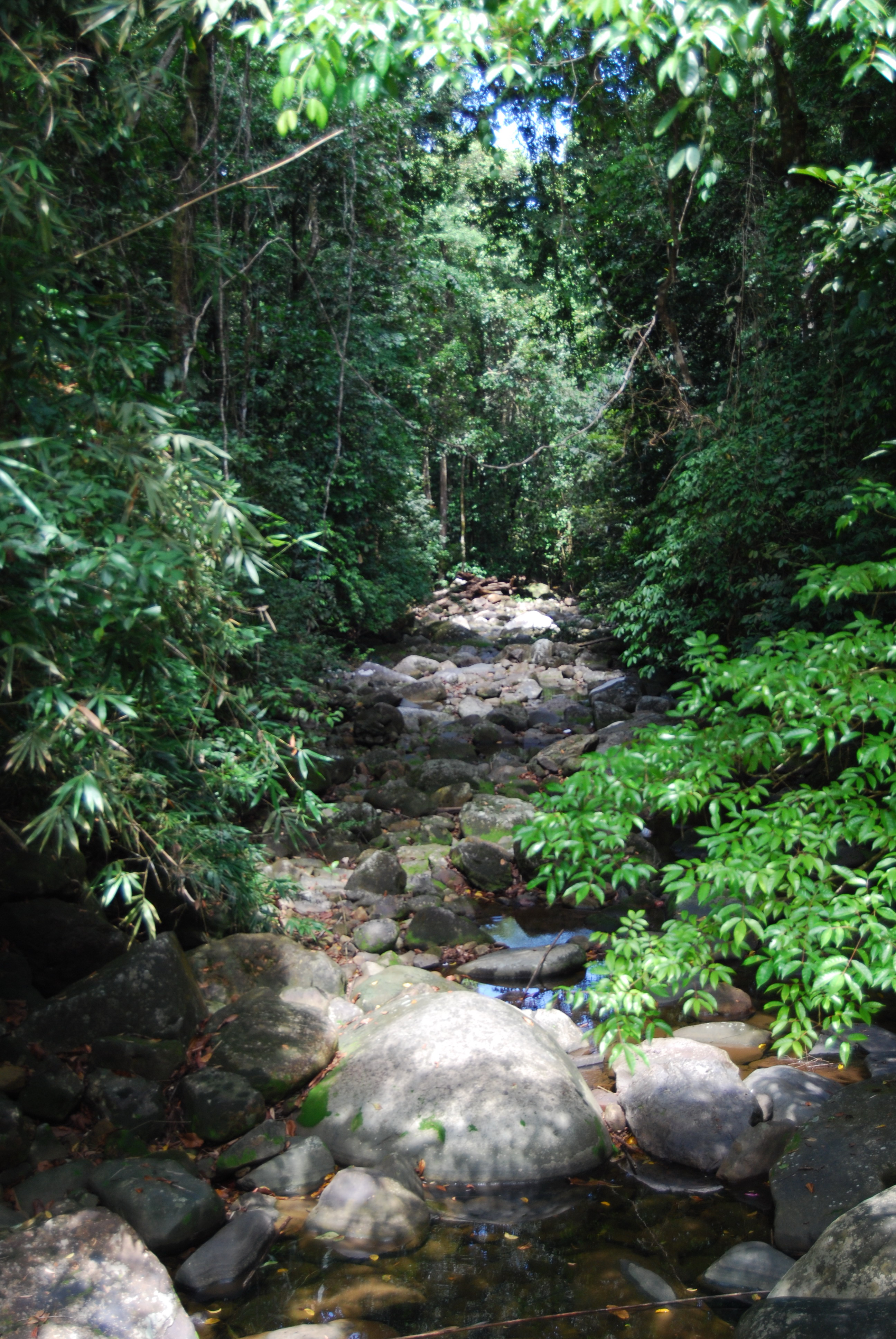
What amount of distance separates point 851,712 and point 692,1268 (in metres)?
2.37

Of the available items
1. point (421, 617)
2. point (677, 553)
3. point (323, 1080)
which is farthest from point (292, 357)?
point (421, 617)

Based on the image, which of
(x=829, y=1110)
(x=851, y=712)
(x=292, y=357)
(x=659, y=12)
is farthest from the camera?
(x=292, y=357)

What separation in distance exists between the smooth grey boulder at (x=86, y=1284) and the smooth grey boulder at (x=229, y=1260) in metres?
0.29

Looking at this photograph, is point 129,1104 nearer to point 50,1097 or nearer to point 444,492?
point 50,1097

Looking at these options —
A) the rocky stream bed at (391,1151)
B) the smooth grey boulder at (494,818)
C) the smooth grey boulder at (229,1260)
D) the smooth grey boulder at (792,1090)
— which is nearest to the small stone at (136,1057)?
the rocky stream bed at (391,1151)

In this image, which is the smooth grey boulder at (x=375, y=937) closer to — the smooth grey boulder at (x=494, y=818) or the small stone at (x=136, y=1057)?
the smooth grey boulder at (x=494, y=818)

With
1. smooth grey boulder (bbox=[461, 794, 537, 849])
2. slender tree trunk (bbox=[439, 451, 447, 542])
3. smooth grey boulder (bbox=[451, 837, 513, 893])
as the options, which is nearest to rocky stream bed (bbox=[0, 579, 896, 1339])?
smooth grey boulder (bbox=[451, 837, 513, 893])

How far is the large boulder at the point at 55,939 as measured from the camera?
455 cm

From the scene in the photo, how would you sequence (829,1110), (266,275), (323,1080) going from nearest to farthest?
1. (829,1110)
2. (323,1080)
3. (266,275)

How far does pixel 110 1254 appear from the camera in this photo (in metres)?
3.06

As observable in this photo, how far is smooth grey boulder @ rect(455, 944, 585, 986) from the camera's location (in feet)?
19.7

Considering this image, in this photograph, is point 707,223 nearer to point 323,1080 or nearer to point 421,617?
point 323,1080

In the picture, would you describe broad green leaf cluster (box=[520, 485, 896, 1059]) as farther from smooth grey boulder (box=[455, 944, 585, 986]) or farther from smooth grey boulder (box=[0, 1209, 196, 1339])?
smooth grey boulder (box=[455, 944, 585, 986])

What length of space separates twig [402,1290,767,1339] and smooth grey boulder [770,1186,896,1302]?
21cm
